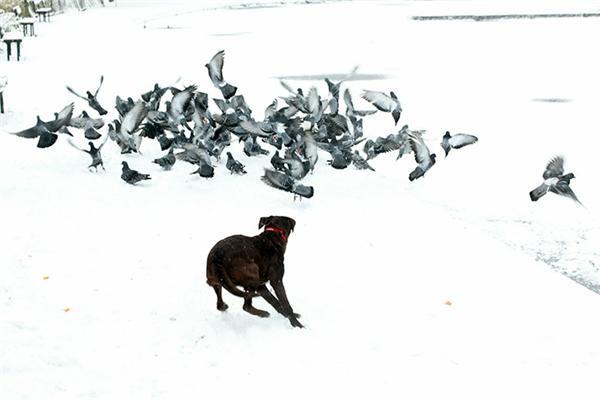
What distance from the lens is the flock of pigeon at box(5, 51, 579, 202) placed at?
859 centimetres

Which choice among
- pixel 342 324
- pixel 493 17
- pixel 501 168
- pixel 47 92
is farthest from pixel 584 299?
pixel 493 17

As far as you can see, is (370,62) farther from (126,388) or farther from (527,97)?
(126,388)

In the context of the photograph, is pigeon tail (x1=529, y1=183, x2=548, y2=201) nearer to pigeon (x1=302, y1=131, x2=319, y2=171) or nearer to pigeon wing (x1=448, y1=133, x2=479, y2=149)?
pigeon wing (x1=448, y1=133, x2=479, y2=149)

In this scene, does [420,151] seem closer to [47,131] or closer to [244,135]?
[244,135]

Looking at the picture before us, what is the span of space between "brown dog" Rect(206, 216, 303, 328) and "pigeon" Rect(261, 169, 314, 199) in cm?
245

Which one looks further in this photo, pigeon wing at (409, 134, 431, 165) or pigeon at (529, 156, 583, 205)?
pigeon wing at (409, 134, 431, 165)

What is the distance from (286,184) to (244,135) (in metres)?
1.84

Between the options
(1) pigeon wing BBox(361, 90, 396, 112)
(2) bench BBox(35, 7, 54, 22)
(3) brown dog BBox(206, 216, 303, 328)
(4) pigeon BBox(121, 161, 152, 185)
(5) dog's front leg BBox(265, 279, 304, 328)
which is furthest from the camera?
(2) bench BBox(35, 7, 54, 22)

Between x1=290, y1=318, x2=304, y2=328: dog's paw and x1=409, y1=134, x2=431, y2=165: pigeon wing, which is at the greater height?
x1=409, y1=134, x2=431, y2=165: pigeon wing

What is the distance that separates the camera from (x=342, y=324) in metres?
5.57

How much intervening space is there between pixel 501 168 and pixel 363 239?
3832 mm

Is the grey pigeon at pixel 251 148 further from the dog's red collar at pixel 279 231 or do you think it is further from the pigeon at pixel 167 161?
the dog's red collar at pixel 279 231

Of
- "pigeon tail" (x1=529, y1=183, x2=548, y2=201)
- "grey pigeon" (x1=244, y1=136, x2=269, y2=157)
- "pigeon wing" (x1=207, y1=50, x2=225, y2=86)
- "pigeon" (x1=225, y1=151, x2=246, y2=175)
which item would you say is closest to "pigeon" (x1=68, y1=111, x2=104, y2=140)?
"pigeon wing" (x1=207, y1=50, x2=225, y2=86)

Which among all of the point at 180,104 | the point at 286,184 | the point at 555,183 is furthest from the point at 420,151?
the point at 180,104
